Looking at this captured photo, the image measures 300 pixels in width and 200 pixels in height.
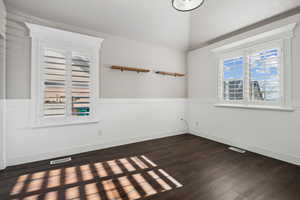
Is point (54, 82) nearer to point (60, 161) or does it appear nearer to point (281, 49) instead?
point (60, 161)

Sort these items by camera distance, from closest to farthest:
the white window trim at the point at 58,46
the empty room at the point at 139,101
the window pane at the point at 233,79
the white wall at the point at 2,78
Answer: the empty room at the point at 139,101
the white wall at the point at 2,78
the white window trim at the point at 58,46
the window pane at the point at 233,79

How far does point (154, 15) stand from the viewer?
10.4ft

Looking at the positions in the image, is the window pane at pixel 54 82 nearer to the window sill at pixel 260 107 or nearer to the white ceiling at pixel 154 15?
the white ceiling at pixel 154 15

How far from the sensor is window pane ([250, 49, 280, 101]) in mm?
2701

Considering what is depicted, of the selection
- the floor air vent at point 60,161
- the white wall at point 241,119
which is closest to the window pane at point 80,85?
the floor air vent at point 60,161

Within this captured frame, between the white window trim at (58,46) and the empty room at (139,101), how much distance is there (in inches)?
0.7

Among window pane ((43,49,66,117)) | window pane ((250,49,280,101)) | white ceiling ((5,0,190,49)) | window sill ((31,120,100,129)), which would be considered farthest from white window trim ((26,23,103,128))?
window pane ((250,49,280,101))

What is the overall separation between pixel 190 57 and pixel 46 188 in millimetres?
4476

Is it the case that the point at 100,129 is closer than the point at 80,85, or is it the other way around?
the point at 80,85

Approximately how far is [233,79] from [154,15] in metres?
2.44

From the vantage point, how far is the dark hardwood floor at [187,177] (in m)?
1.66

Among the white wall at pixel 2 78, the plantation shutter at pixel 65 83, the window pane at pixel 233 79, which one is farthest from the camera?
the window pane at pixel 233 79

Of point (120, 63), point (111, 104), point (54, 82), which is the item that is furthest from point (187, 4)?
point (54, 82)

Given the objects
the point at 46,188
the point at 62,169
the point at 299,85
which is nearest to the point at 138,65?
the point at 62,169
